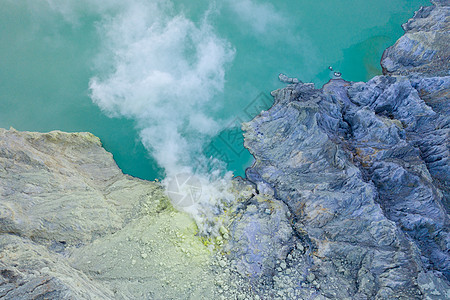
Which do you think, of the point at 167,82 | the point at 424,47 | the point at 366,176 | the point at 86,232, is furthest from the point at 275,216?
the point at 424,47

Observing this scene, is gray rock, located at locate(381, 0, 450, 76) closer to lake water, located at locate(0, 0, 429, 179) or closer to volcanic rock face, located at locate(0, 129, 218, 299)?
lake water, located at locate(0, 0, 429, 179)

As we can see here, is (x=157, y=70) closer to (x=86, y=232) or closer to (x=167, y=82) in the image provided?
(x=167, y=82)

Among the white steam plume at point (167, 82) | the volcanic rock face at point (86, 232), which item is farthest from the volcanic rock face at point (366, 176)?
the volcanic rock face at point (86, 232)

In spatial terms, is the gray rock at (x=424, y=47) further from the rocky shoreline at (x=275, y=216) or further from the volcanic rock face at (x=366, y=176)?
the rocky shoreline at (x=275, y=216)

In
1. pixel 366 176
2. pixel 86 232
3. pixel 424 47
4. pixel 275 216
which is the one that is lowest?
pixel 86 232

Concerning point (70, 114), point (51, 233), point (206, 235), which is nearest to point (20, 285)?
point (51, 233)

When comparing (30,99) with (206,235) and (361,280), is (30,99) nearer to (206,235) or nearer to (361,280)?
(206,235)

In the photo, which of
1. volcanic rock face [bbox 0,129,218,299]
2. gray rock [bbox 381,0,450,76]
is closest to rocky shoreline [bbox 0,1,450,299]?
volcanic rock face [bbox 0,129,218,299]
